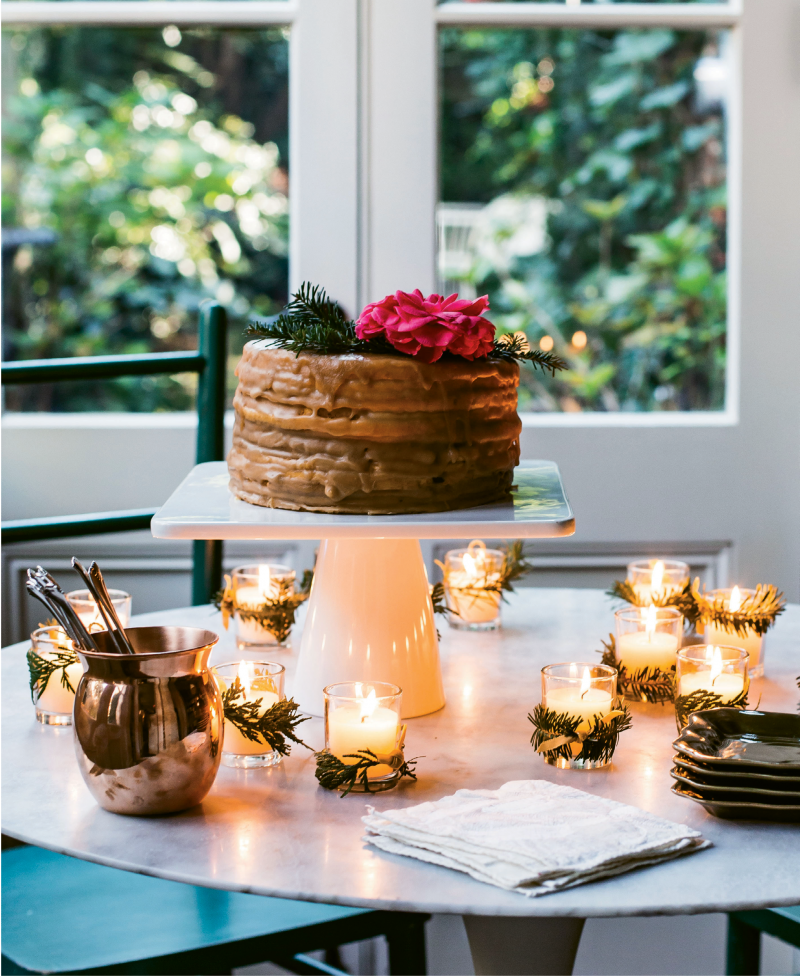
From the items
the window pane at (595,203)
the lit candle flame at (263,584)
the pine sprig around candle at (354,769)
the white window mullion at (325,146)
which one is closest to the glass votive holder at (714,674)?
the pine sprig around candle at (354,769)

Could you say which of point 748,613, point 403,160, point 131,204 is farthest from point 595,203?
point 748,613

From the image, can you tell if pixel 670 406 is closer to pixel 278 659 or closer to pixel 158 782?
pixel 278 659

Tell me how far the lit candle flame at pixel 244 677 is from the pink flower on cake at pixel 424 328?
29cm

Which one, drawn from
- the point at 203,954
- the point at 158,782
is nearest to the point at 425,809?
the point at 158,782

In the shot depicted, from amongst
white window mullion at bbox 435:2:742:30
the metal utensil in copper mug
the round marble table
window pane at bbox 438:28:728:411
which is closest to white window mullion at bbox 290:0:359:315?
white window mullion at bbox 435:2:742:30

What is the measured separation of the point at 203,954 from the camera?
109 cm

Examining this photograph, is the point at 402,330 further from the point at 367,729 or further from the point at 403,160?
the point at 403,160

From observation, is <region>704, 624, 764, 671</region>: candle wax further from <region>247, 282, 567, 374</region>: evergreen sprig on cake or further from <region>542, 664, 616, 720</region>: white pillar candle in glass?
<region>247, 282, 567, 374</region>: evergreen sprig on cake

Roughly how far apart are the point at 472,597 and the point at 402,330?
0.44 m

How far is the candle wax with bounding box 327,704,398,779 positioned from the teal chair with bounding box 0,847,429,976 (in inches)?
12.6

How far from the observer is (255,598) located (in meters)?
1.19

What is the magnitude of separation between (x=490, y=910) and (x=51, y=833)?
1.03ft

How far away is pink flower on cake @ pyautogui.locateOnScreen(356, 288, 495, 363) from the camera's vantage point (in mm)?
889

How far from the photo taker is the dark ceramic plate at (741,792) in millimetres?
751
